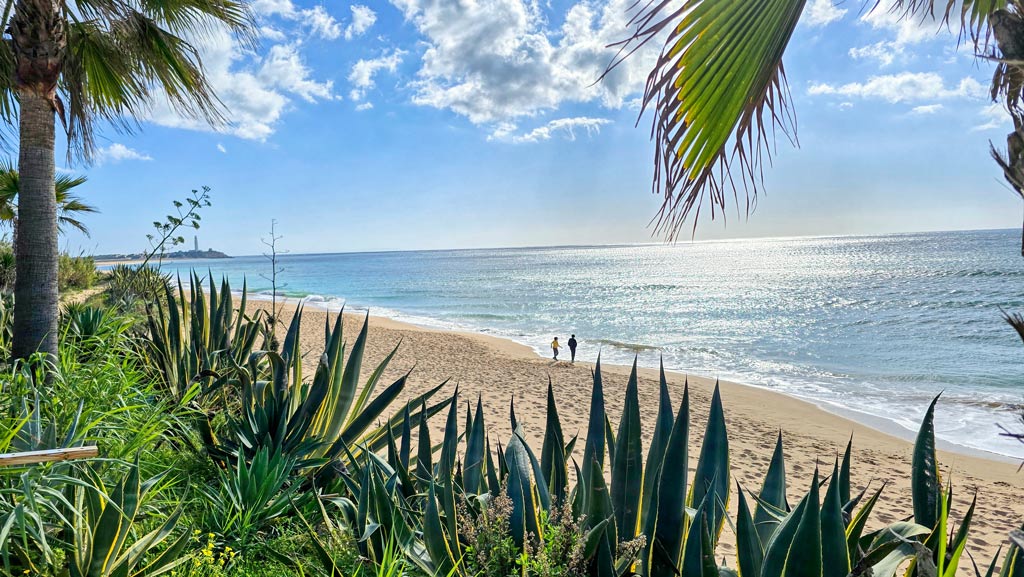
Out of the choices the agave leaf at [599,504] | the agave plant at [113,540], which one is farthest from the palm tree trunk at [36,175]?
the agave leaf at [599,504]

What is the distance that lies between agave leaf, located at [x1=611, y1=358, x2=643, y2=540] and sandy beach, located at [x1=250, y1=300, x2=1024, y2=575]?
184cm

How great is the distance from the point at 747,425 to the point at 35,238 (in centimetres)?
1058

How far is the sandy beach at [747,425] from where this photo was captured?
6730 mm

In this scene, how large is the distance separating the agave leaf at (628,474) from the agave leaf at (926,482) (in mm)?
676

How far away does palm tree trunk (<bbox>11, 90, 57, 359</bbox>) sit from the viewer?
3359 millimetres

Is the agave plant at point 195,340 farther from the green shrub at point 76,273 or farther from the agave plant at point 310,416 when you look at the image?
the green shrub at point 76,273

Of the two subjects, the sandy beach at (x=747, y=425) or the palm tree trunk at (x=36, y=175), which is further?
the sandy beach at (x=747, y=425)

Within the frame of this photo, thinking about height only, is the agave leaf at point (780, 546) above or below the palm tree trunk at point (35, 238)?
below

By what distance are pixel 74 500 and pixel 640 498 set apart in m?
2.10

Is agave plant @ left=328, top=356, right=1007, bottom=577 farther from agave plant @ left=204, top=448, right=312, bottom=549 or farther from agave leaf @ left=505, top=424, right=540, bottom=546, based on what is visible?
agave plant @ left=204, top=448, right=312, bottom=549

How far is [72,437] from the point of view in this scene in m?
2.11

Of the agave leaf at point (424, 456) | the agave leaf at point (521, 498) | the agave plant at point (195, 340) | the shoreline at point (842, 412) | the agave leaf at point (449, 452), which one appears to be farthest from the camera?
the shoreline at point (842, 412)

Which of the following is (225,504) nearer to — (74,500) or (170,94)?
(74,500)

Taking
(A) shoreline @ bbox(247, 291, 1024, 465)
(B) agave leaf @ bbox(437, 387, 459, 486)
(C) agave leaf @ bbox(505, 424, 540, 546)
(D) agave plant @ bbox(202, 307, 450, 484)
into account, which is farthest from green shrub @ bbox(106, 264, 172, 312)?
(C) agave leaf @ bbox(505, 424, 540, 546)
